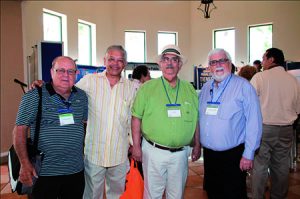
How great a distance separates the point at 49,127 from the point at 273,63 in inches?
101

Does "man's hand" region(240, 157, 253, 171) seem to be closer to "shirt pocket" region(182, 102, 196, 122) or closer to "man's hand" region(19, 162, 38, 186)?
"shirt pocket" region(182, 102, 196, 122)

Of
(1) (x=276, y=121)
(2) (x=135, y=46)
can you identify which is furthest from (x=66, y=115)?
(2) (x=135, y=46)

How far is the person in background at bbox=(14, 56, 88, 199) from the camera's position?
1.90 metres

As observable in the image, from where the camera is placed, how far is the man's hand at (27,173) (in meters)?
1.88

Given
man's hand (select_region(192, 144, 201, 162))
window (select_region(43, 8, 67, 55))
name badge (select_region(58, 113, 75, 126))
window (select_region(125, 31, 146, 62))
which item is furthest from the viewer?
window (select_region(125, 31, 146, 62))

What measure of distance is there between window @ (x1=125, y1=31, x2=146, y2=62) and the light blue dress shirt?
29.5 feet

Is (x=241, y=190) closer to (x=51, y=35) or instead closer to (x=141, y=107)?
(x=141, y=107)

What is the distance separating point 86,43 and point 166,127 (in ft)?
24.9

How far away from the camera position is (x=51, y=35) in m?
7.55

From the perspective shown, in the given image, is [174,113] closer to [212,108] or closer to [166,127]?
[166,127]

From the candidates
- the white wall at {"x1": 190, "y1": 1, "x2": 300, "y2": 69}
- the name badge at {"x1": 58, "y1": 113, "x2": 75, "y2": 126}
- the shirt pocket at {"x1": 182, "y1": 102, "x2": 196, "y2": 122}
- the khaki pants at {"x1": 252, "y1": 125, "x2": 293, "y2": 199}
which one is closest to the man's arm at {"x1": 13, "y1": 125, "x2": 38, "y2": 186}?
the name badge at {"x1": 58, "y1": 113, "x2": 75, "y2": 126}

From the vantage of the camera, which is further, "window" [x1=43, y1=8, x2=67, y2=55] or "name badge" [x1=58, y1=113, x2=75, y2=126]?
"window" [x1=43, y1=8, x2=67, y2=55]

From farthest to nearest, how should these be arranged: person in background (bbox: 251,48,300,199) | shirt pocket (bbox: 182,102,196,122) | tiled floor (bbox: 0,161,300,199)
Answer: tiled floor (bbox: 0,161,300,199)
person in background (bbox: 251,48,300,199)
shirt pocket (bbox: 182,102,196,122)

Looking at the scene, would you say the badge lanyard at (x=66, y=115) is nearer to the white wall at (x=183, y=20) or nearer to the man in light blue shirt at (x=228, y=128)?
the man in light blue shirt at (x=228, y=128)
